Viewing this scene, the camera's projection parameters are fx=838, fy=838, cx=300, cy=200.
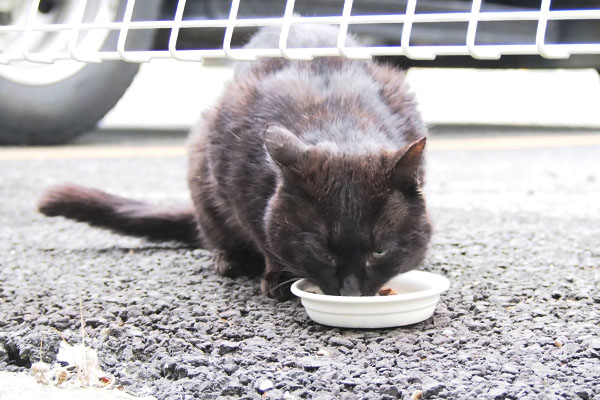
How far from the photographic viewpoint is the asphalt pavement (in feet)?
5.47

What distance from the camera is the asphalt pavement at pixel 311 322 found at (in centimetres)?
167

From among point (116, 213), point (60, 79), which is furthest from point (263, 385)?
point (60, 79)

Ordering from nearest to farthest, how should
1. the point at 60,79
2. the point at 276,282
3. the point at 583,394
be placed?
the point at 583,394 → the point at 276,282 → the point at 60,79

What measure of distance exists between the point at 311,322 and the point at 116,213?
1.22 m

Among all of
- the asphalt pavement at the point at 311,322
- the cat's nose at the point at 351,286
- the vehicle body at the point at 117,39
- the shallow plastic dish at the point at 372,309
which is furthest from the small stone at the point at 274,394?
the vehicle body at the point at 117,39

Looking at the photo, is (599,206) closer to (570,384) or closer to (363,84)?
(363,84)

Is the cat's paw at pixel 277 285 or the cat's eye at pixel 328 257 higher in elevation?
the cat's eye at pixel 328 257

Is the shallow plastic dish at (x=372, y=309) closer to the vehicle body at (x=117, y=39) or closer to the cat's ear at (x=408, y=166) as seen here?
the cat's ear at (x=408, y=166)

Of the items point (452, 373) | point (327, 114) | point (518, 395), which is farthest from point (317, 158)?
point (518, 395)

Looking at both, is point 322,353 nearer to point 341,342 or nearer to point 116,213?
point 341,342

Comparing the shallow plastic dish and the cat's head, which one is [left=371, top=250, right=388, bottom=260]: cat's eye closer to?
the cat's head

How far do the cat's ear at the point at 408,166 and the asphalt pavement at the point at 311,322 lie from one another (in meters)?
0.35

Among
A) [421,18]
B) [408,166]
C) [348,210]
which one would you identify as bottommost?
[348,210]

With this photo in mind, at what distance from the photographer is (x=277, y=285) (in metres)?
2.38
